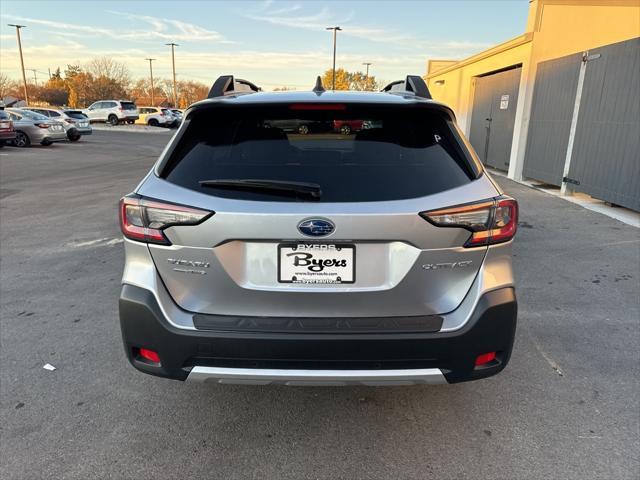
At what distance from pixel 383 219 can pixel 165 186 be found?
1.01 meters

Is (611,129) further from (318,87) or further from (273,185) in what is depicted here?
(273,185)

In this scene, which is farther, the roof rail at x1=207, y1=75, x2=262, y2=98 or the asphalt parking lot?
the roof rail at x1=207, y1=75, x2=262, y2=98

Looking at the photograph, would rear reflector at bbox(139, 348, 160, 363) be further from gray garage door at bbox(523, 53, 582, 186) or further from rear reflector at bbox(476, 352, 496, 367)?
gray garage door at bbox(523, 53, 582, 186)

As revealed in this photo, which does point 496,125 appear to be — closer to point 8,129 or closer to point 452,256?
point 452,256

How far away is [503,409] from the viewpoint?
2.82m

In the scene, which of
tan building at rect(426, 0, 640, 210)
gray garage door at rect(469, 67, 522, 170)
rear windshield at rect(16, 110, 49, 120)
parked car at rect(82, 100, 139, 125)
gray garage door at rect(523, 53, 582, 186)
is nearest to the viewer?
tan building at rect(426, 0, 640, 210)

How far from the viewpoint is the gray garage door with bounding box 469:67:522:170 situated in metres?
13.6

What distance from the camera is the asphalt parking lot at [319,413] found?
2373 millimetres

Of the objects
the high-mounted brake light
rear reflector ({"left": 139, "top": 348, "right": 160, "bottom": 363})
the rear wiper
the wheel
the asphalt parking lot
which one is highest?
the high-mounted brake light

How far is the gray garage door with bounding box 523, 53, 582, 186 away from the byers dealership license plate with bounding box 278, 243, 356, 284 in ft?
32.4

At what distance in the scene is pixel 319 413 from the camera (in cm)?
279

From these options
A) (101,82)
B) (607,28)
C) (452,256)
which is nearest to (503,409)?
(452,256)

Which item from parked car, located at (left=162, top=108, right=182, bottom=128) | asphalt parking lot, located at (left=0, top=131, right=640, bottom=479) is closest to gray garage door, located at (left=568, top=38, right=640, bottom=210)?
asphalt parking lot, located at (left=0, top=131, right=640, bottom=479)

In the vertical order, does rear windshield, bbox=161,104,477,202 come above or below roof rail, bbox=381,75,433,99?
below
